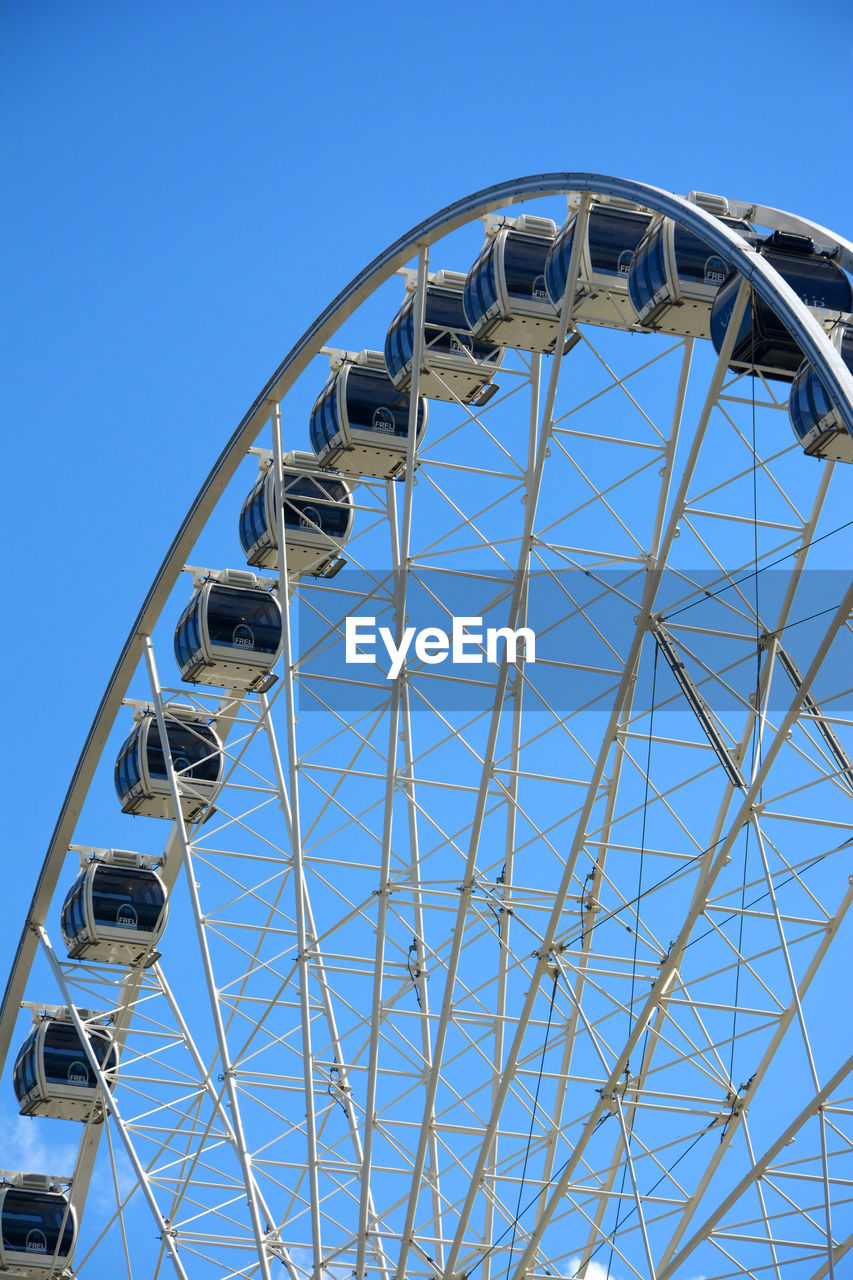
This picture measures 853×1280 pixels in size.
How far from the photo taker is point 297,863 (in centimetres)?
3634

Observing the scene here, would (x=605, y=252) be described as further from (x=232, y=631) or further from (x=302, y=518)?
(x=232, y=631)

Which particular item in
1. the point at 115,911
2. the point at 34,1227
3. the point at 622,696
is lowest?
the point at 34,1227

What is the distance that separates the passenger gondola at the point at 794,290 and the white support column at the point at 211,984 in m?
17.5

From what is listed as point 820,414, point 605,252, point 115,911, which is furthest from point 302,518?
point 820,414

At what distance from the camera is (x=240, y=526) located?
3988 centimetres

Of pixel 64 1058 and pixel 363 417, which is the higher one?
pixel 363 417

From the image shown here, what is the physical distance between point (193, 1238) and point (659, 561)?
20384 mm

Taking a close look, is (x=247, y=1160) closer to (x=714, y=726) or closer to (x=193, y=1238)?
(x=193, y=1238)

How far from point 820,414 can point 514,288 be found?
Result: 304 inches

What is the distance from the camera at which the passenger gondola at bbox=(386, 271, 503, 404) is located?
3278cm

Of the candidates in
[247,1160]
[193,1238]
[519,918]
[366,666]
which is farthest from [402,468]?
[193,1238]

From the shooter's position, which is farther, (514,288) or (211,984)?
(211,984)

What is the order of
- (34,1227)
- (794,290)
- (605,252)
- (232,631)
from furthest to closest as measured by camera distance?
1. (34,1227)
2. (232,631)
3. (605,252)
4. (794,290)

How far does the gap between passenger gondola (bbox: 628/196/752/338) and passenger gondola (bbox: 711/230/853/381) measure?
1.43 meters
